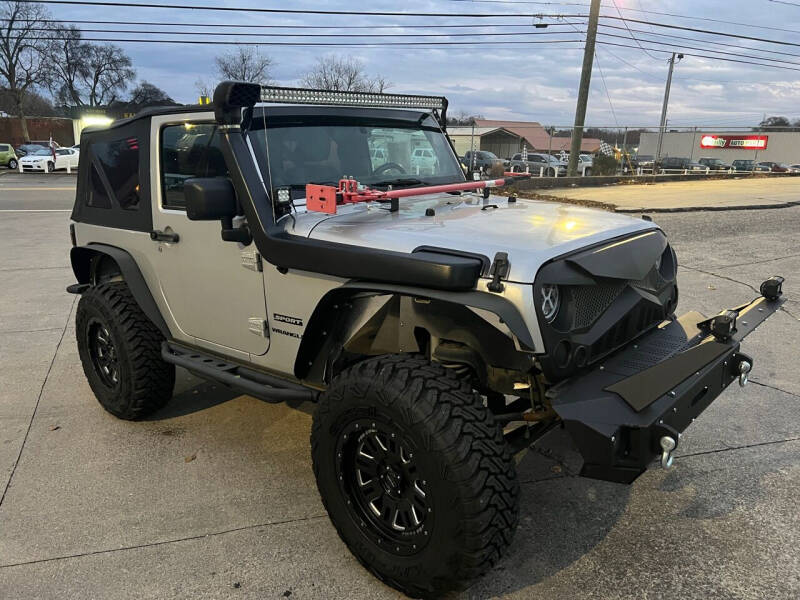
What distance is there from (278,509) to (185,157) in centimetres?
200

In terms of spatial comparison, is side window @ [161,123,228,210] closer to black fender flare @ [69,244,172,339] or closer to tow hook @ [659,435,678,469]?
black fender flare @ [69,244,172,339]

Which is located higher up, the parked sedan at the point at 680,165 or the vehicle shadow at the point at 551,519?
the parked sedan at the point at 680,165

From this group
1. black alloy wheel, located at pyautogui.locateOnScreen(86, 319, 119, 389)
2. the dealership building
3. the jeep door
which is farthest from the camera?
the dealership building

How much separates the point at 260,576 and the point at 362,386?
38.8 inches

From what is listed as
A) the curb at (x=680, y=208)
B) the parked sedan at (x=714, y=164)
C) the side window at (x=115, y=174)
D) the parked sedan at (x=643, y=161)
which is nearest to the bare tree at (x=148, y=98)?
the side window at (x=115, y=174)

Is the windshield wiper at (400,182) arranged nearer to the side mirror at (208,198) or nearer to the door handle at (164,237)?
the side mirror at (208,198)

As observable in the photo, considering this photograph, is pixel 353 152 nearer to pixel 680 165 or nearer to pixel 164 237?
pixel 164 237

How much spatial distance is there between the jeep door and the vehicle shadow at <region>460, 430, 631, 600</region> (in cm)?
Result: 160

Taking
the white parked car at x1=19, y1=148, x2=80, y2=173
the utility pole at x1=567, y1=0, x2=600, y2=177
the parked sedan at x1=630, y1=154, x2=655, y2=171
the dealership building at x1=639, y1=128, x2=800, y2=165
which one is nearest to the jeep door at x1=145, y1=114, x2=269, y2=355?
the utility pole at x1=567, y1=0, x2=600, y2=177

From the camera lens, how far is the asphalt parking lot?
2.66m

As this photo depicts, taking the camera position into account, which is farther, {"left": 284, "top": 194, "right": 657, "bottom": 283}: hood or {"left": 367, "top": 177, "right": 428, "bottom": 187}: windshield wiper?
{"left": 367, "top": 177, "right": 428, "bottom": 187}: windshield wiper

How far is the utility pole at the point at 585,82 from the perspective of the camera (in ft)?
68.7

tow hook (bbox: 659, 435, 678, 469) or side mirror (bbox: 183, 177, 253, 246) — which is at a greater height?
side mirror (bbox: 183, 177, 253, 246)

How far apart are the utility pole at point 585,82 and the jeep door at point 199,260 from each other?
19337 mm
